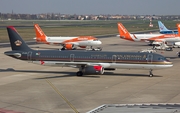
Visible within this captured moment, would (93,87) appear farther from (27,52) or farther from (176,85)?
(27,52)

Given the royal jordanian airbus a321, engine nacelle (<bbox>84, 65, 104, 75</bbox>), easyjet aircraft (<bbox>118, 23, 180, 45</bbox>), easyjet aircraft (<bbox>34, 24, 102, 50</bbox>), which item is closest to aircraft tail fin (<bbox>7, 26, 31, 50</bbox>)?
the royal jordanian airbus a321

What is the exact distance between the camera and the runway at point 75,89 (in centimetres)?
3566

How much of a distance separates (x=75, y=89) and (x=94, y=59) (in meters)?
10.3

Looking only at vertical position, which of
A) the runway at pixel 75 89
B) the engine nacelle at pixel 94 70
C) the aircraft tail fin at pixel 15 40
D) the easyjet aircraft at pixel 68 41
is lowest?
the runway at pixel 75 89

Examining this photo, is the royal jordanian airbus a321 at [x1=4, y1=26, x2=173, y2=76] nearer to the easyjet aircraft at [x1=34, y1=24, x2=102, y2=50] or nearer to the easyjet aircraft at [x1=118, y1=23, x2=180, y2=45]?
the easyjet aircraft at [x1=34, y1=24, x2=102, y2=50]

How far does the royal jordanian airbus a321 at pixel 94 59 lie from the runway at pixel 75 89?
153cm

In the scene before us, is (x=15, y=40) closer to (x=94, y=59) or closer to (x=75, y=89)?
(x=94, y=59)

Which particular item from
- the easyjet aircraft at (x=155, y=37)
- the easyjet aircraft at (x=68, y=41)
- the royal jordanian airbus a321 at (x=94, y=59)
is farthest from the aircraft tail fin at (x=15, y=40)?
the easyjet aircraft at (x=155, y=37)

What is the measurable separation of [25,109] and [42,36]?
62848mm

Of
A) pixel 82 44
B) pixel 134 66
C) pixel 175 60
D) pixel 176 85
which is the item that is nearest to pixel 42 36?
pixel 82 44

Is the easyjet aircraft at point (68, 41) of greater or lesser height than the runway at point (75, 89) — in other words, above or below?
above

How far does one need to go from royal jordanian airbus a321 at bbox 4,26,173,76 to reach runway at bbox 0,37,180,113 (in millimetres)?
1532

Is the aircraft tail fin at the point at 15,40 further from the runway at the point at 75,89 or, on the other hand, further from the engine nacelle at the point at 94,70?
the engine nacelle at the point at 94,70

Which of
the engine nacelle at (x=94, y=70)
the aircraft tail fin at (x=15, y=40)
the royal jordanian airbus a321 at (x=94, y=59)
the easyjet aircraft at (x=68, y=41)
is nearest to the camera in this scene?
the engine nacelle at (x=94, y=70)
